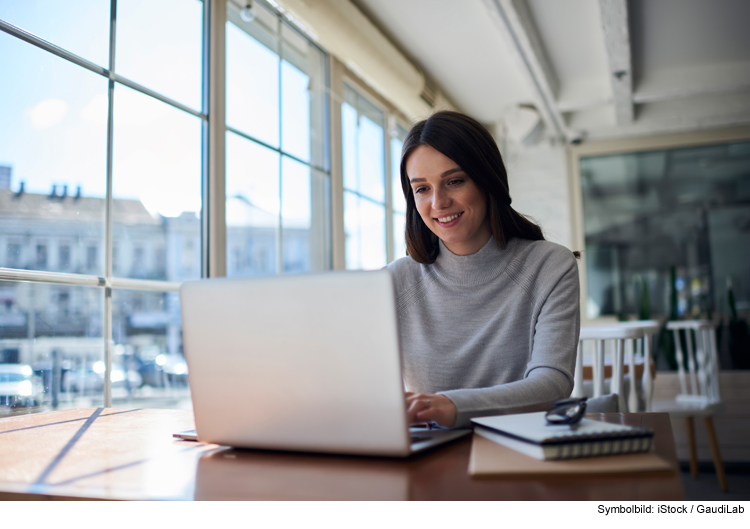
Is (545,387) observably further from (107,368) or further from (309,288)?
(107,368)

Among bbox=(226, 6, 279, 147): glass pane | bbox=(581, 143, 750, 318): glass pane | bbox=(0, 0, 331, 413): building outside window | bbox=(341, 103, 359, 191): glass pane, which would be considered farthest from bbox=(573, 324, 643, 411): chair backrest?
bbox=(581, 143, 750, 318): glass pane

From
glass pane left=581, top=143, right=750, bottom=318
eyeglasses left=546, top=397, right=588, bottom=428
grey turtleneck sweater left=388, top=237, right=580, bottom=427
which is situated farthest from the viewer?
glass pane left=581, top=143, right=750, bottom=318

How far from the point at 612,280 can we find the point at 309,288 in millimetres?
5314

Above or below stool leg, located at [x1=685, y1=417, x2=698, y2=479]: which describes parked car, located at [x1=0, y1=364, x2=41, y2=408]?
above

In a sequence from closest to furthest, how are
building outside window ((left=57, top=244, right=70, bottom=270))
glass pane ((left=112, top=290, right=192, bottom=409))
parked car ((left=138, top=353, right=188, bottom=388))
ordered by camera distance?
building outside window ((left=57, top=244, right=70, bottom=270)) < glass pane ((left=112, top=290, right=192, bottom=409)) < parked car ((left=138, top=353, right=188, bottom=388))

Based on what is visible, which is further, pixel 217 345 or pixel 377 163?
pixel 377 163

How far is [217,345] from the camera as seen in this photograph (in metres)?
0.79

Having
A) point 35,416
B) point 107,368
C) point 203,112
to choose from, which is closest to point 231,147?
point 203,112

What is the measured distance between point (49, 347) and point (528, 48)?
9.92 ft

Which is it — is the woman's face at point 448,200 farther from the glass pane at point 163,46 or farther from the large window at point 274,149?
the large window at point 274,149

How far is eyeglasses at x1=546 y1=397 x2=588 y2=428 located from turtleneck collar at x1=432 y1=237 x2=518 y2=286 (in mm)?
564

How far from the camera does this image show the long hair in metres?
1.31

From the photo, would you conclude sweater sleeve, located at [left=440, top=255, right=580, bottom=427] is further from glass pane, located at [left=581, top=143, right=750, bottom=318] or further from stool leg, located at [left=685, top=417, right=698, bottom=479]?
glass pane, located at [left=581, top=143, right=750, bottom=318]

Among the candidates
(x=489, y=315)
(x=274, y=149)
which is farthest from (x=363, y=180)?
(x=489, y=315)
